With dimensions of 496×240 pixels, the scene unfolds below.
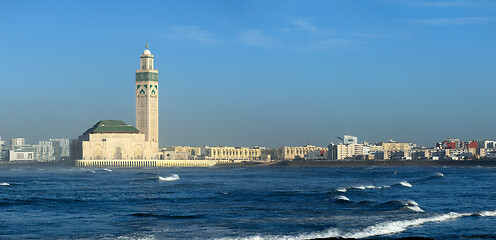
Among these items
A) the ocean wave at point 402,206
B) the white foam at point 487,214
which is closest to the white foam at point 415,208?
the ocean wave at point 402,206

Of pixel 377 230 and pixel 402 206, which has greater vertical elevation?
pixel 402 206

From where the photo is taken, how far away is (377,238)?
31375mm

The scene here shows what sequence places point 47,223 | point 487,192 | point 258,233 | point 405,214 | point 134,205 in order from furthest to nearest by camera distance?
point 487,192 → point 134,205 → point 405,214 → point 47,223 → point 258,233

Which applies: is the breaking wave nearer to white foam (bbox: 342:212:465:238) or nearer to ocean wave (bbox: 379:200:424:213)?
white foam (bbox: 342:212:465:238)

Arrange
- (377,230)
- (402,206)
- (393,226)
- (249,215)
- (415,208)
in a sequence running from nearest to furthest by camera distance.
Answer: (377,230), (393,226), (249,215), (415,208), (402,206)

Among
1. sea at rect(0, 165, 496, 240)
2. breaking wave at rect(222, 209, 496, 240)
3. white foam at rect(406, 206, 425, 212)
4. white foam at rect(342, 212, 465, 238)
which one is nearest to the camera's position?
breaking wave at rect(222, 209, 496, 240)

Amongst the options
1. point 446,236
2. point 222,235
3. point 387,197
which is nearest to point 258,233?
point 222,235

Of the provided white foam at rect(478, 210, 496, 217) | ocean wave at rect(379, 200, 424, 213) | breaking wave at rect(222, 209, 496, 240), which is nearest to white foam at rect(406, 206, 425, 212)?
ocean wave at rect(379, 200, 424, 213)

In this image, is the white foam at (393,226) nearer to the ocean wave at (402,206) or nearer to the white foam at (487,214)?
the white foam at (487,214)

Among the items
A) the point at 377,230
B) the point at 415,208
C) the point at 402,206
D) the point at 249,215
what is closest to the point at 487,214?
the point at 415,208

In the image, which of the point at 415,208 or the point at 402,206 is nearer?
the point at 415,208

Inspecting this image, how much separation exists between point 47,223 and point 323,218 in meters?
15.3

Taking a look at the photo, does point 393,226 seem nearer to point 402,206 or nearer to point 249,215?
point 249,215

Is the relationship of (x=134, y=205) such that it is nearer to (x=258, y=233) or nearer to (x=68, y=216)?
(x=68, y=216)
